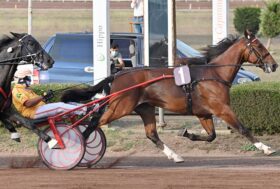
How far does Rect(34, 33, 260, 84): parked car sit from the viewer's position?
729 inches

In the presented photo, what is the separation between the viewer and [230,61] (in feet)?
43.2

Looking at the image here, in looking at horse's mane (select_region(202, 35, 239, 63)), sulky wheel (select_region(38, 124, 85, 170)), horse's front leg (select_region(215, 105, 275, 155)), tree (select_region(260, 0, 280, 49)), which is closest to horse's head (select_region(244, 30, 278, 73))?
horse's mane (select_region(202, 35, 239, 63))

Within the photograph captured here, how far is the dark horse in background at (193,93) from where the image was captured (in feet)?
41.6

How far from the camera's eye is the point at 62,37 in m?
19.0

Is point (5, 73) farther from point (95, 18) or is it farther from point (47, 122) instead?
point (95, 18)

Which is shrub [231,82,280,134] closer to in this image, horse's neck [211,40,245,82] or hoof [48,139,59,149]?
horse's neck [211,40,245,82]

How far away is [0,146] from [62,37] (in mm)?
4420

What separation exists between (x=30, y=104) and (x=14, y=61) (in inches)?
26.4

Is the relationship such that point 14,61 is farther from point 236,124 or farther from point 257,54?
point 257,54

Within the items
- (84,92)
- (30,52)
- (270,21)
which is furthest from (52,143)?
(270,21)

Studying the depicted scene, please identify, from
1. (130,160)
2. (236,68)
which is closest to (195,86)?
(236,68)

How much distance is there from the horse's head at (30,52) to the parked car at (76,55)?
6.03 meters

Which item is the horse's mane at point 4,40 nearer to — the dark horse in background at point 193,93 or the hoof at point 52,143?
the dark horse in background at point 193,93

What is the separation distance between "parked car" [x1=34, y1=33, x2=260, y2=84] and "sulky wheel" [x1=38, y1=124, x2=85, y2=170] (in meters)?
5.95
